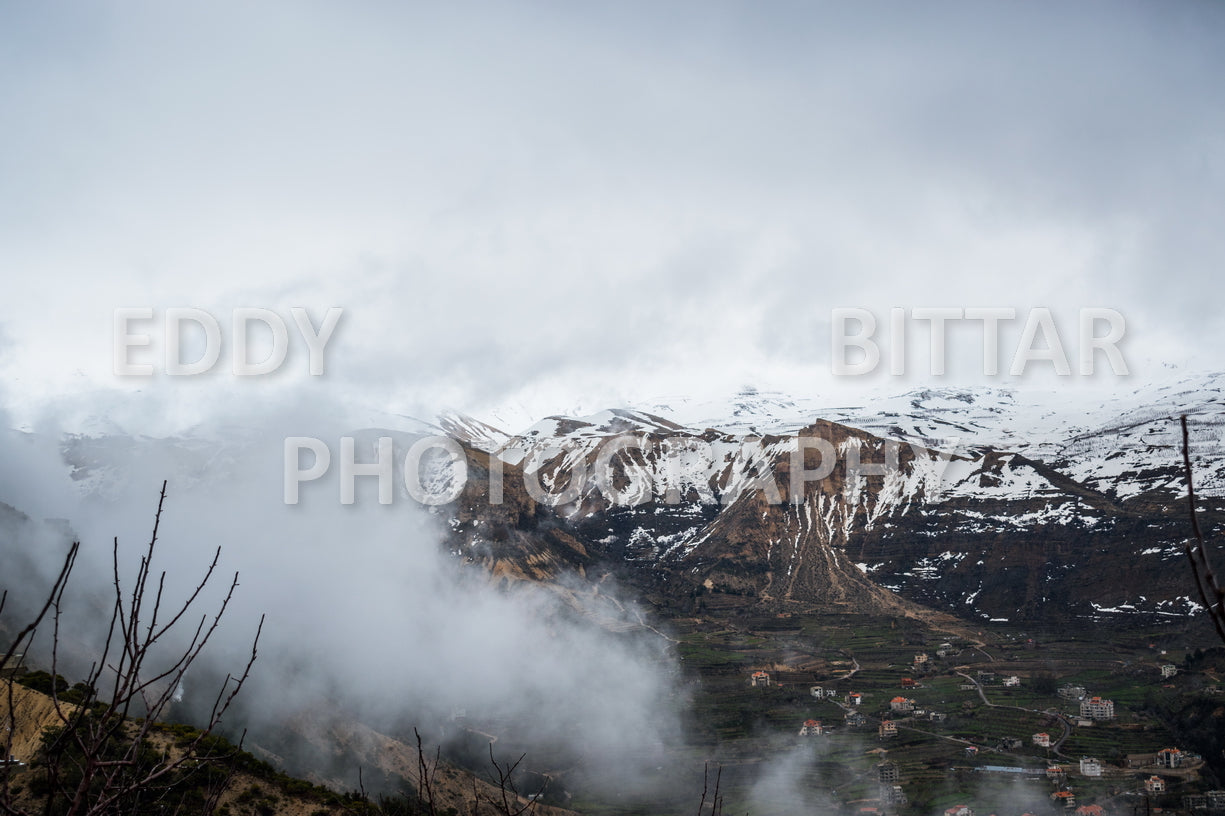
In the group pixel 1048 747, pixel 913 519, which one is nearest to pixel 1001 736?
pixel 1048 747

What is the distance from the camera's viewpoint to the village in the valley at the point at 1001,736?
63.6 meters

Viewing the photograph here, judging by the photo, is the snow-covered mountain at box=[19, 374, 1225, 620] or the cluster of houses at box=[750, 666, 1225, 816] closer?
the cluster of houses at box=[750, 666, 1225, 816]

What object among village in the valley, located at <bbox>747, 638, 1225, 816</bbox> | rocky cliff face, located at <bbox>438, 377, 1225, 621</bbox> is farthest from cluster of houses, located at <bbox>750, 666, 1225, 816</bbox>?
rocky cliff face, located at <bbox>438, 377, 1225, 621</bbox>

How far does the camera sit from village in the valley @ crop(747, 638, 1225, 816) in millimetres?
63562

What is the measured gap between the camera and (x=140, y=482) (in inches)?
5359

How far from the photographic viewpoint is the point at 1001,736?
257 ft

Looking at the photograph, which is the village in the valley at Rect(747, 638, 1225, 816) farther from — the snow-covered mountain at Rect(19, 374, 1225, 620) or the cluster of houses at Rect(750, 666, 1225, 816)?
the snow-covered mountain at Rect(19, 374, 1225, 620)

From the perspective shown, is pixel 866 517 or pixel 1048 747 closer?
pixel 1048 747

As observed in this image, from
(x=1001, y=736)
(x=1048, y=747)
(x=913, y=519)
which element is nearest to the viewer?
(x=1048, y=747)

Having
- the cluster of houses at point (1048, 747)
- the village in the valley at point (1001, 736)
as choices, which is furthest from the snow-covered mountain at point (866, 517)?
the cluster of houses at point (1048, 747)

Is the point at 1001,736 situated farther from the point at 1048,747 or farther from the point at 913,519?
the point at 913,519

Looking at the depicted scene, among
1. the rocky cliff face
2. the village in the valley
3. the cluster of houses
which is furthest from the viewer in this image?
the rocky cliff face

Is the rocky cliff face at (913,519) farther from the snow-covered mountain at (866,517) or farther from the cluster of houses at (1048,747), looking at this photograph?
the cluster of houses at (1048,747)

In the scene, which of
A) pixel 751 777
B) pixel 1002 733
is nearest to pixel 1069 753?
pixel 1002 733
